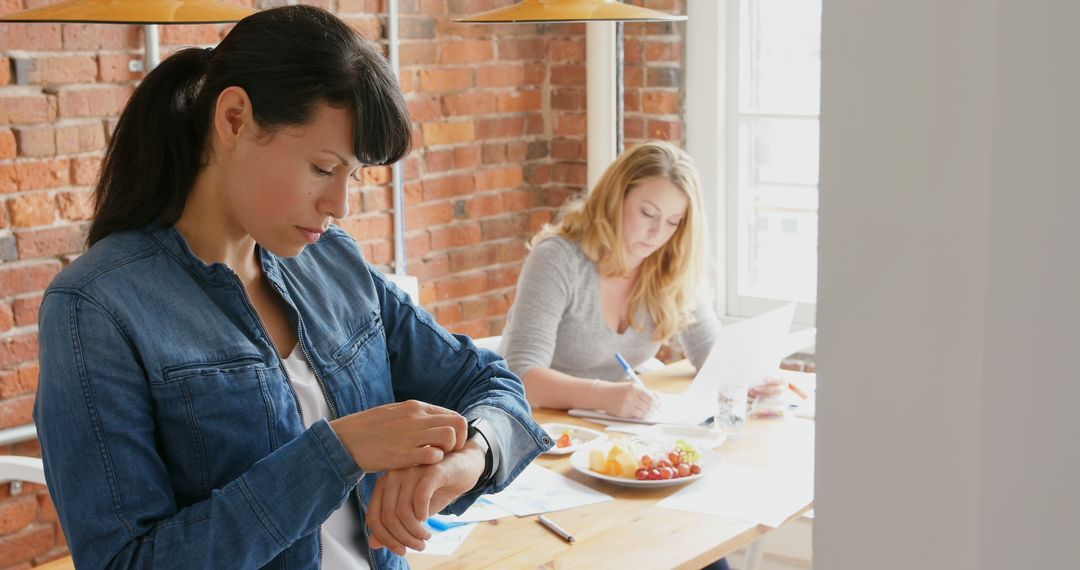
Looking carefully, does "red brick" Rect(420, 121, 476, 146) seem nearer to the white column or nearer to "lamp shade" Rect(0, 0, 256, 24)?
the white column

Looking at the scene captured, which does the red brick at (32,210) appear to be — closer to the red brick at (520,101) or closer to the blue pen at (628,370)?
the blue pen at (628,370)

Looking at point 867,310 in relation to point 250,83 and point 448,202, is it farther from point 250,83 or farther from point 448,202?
point 448,202

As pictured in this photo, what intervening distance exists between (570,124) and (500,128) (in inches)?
10.5

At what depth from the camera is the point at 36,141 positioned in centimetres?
256

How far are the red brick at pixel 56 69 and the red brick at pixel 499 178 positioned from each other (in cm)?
→ 141

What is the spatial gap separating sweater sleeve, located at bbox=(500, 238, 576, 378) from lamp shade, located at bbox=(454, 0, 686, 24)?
79cm

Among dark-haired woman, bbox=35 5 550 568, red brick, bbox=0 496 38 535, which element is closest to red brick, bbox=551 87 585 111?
red brick, bbox=0 496 38 535

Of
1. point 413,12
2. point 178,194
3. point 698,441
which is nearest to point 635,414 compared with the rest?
point 698,441

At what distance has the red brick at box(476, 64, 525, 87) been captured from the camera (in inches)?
146

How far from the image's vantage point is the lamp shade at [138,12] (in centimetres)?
166

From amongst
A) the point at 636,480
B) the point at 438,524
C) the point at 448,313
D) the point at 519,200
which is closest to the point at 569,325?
the point at 636,480

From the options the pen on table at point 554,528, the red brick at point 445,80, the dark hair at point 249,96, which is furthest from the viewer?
the red brick at point 445,80

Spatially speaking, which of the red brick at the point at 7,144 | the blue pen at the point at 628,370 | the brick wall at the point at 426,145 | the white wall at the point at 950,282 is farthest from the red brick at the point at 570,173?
the white wall at the point at 950,282

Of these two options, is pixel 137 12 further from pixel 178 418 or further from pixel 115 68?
pixel 115 68
